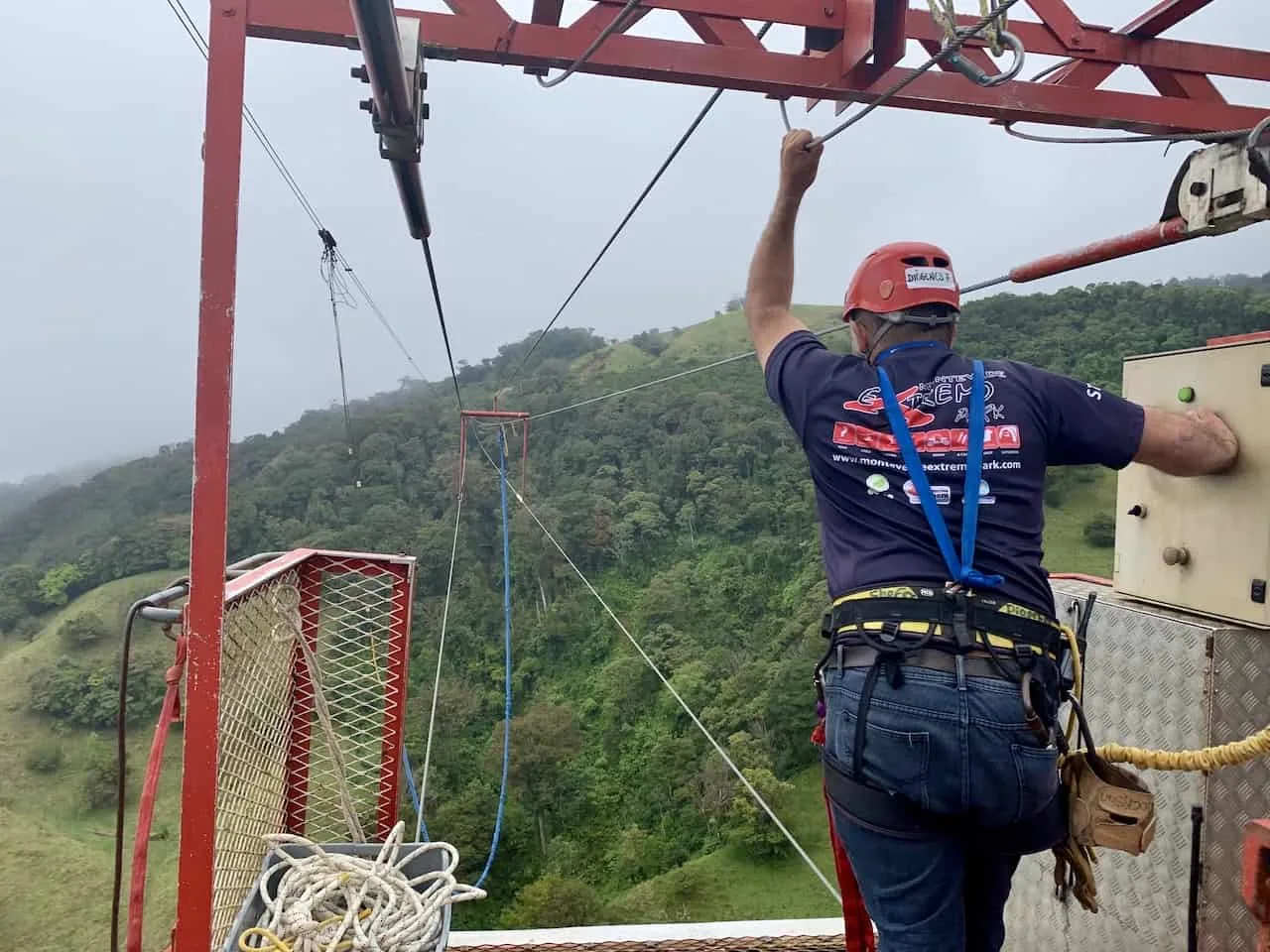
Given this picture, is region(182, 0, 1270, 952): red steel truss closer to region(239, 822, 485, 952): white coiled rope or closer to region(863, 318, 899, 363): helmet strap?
region(239, 822, 485, 952): white coiled rope

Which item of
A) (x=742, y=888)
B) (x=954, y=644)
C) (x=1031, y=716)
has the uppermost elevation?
(x=954, y=644)

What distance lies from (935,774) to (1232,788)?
0.93 metres

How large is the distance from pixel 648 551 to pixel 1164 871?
93.0 ft

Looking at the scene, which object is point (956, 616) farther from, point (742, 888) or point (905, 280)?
point (742, 888)

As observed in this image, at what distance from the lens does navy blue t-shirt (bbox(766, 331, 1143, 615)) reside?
3.96 ft

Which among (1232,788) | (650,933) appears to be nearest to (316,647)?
(650,933)

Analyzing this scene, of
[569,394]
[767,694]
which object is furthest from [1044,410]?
[569,394]

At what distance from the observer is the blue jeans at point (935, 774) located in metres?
1.12

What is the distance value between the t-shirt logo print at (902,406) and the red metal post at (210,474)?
107 centimetres

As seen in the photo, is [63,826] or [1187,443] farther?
[63,826]

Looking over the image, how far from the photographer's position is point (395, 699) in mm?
2252

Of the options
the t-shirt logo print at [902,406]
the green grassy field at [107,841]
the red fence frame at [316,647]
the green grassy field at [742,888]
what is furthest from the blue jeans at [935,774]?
the green grassy field at [742,888]

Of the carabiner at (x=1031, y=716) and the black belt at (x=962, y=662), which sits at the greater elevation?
the black belt at (x=962, y=662)

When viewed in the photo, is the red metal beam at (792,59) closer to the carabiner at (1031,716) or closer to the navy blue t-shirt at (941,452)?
the navy blue t-shirt at (941,452)
